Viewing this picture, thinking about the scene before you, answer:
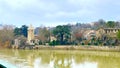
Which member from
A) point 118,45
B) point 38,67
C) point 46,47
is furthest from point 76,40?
point 38,67

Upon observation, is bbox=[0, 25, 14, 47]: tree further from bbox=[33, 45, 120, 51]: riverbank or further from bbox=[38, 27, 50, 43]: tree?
bbox=[38, 27, 50, 43]: tree

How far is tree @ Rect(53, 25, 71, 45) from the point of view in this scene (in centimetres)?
4719

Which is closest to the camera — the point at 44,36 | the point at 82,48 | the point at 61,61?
the point at 61,61

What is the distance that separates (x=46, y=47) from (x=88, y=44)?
6.09 m

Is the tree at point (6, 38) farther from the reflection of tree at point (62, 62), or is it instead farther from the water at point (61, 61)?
the reflection of tree at point (62, 62)

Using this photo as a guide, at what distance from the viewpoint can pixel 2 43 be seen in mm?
47094

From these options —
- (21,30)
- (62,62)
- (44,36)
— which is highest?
(21,30)

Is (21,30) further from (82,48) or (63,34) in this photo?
(82,48)

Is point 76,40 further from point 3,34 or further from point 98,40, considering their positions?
point 3,34

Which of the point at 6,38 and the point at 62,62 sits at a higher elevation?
the point at 6,38

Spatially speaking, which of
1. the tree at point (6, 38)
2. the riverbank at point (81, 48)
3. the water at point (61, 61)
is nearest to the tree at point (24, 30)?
the tree at point (6, 38)

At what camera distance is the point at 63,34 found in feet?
156

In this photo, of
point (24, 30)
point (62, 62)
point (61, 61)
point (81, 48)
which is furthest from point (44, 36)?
point (62, 62)

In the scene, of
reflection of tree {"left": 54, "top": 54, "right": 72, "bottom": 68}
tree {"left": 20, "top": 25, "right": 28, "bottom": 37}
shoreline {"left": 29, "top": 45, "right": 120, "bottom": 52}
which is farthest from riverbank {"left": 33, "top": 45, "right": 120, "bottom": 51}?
reflection of tree {"left": 54, "top": 54, "right": 72, "bottom": 68}
